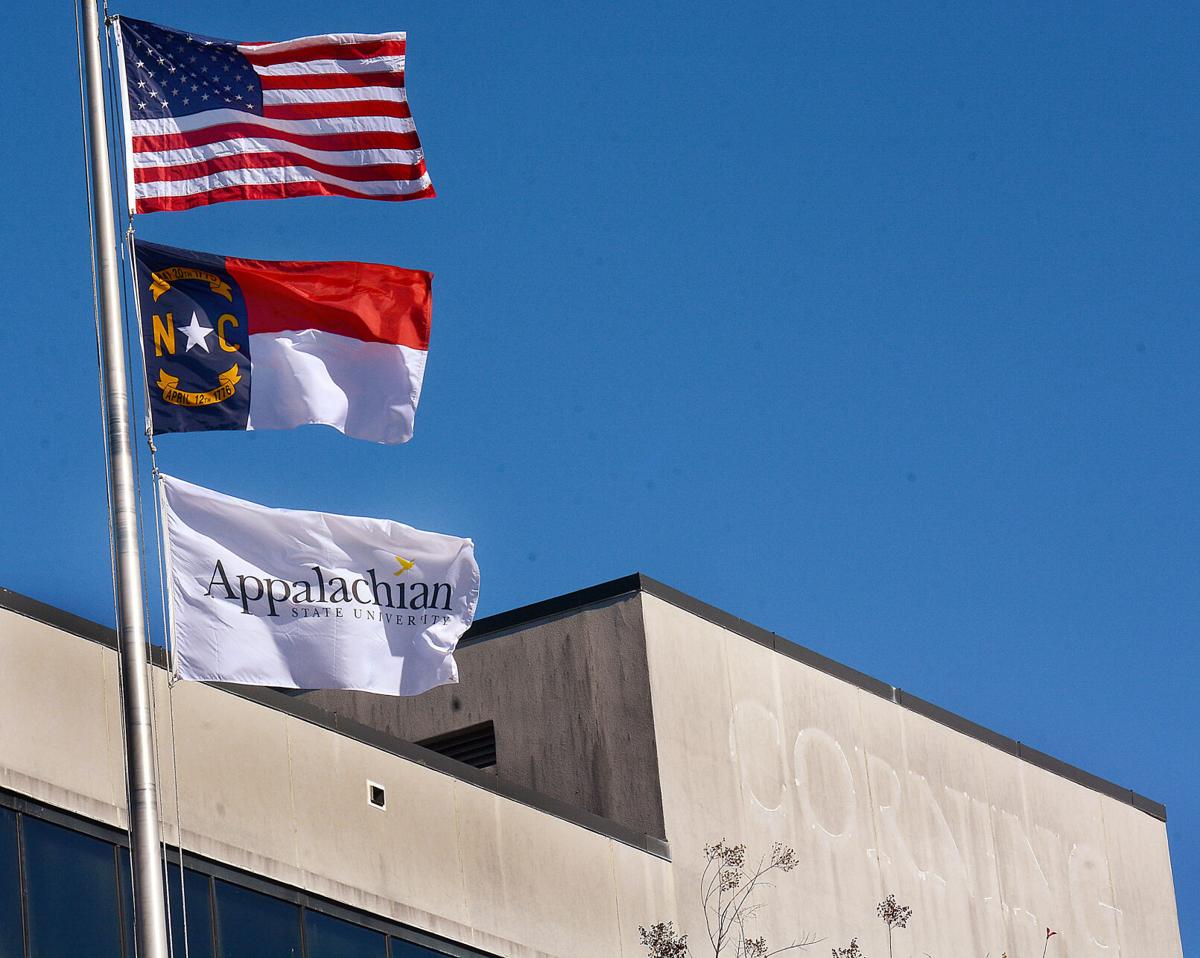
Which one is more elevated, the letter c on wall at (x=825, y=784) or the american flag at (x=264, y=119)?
the american flag at (x=264, y=119)

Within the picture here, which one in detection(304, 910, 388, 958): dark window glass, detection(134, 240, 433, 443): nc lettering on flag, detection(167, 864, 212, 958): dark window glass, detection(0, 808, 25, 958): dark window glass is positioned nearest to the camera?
detection(134, 240, 433, 443): nc lettering on flag

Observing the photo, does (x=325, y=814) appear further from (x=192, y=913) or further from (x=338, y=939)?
(x=192, y=913)

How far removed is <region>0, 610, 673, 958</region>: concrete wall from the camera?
1964 cm

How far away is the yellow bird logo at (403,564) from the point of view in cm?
1706

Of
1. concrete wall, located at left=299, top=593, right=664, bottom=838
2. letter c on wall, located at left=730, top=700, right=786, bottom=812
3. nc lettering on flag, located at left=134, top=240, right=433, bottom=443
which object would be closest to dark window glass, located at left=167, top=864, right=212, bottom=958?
nc lettering on flag, located at left=134, top=240, right=433, bottom=443

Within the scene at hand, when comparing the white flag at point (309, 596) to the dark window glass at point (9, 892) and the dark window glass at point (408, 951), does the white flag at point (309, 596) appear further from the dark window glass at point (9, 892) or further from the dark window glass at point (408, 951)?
the dark window glass at point (408, 951)

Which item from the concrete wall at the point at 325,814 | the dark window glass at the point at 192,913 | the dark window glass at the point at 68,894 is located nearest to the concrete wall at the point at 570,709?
the concrete wall at the point at 325,814

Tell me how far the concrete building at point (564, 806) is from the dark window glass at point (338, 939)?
0.03 metres

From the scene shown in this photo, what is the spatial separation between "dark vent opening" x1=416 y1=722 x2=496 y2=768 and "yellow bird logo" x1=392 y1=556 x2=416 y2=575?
11517 mm

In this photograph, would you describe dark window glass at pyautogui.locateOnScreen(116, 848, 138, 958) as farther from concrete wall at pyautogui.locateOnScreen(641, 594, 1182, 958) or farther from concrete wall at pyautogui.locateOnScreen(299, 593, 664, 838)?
concrete wall at pyautogui.locateOnScreen(641, 594, 1182, 958)

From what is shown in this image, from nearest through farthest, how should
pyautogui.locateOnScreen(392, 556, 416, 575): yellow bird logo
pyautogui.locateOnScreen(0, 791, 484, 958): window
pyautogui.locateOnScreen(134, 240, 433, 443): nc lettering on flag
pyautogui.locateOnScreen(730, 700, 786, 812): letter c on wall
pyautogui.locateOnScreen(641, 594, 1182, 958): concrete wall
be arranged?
1. pyautogui.locateOnScreen(134, 240, 433, 443): nc lettering on flag
2. pyautogui.locateOnScreen(392, 556, 416, 575): yellow bird logo
3. pyautogui.locateOnScreen(0, 791, 484, 958): window
4. pyautogui.locateOnScreen(641, 594, 1182, 958): concrete wall
5. pyautogui.locateOnScreen(730, 700, 786, 812): letter c on wall

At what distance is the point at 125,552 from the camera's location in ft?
49.3

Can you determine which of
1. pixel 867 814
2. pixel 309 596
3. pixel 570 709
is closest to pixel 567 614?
pixel 570 709

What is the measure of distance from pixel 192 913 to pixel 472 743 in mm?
8565
